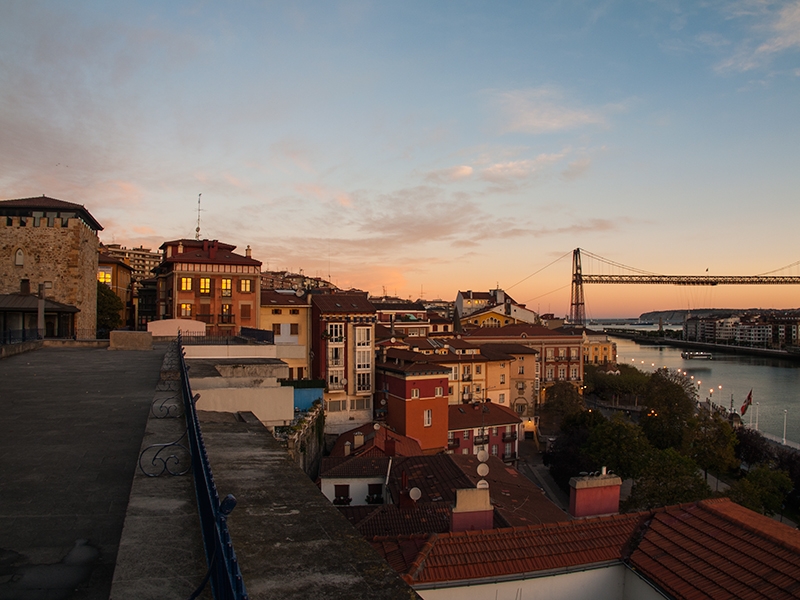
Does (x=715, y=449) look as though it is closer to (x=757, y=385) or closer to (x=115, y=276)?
(x=757, y=385)

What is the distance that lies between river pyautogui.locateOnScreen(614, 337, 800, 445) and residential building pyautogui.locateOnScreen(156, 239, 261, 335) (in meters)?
33.4

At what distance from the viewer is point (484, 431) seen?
96.4ft

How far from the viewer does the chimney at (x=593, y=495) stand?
10055mm

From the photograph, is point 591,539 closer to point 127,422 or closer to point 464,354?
point 127,422

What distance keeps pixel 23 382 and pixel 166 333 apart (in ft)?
33.4

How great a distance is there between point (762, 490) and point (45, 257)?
1174 inches

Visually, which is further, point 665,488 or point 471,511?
point 665,488

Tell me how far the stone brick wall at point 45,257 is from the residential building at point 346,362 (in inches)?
464

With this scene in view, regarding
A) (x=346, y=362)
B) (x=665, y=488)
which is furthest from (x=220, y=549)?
(x=346, y=362)

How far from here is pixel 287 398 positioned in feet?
21.0

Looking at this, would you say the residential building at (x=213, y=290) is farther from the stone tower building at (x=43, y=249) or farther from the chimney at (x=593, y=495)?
the chimney at (x=593, y=495)

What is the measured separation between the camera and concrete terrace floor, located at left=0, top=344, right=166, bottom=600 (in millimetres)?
2352

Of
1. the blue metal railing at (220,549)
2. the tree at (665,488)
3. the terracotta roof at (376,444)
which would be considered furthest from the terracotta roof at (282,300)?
the blue metal railing at (220,549)

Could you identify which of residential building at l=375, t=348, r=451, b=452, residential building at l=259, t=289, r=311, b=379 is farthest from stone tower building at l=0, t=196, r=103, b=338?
residential building at l=375, t=348, r=451, b=452
